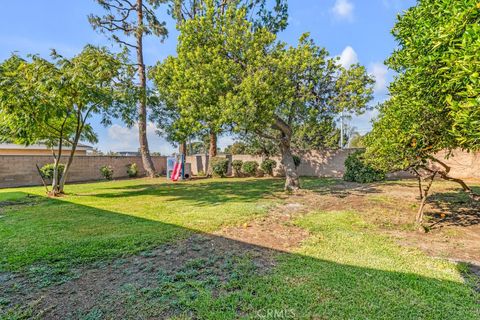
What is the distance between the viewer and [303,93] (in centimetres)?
862

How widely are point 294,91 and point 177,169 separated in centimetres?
986

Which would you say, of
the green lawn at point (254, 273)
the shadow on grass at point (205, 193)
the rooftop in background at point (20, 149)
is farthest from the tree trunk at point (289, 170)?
the rooftop in background at point (20, 149)

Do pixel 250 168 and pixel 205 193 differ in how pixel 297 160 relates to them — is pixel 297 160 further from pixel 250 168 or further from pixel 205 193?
pixel 205 193

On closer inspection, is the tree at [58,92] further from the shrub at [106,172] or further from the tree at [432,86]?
the tree at [432,86]

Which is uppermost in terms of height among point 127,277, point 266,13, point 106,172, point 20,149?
point 266,13

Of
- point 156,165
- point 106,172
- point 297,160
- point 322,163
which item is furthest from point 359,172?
point 156,165

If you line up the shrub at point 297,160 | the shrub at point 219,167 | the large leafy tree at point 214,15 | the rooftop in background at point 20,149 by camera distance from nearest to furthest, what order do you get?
the large leafy tree at point 214,15
the shrub at point 297,160
the shrub at point 219,167
the rooftop in background at point 20,149

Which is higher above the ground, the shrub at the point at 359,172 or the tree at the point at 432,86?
the tree at the point at 432,86

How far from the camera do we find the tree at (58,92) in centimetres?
750

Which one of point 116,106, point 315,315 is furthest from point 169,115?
point 315,315

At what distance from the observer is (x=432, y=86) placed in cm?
313

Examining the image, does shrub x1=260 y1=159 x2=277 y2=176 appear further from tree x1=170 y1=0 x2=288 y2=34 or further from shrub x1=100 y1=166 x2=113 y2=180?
shrub x1=100 y1=166 x2=113 y2=180

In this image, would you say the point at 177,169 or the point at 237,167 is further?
the point at 237,167

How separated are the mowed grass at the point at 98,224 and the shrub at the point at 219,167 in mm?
8714
